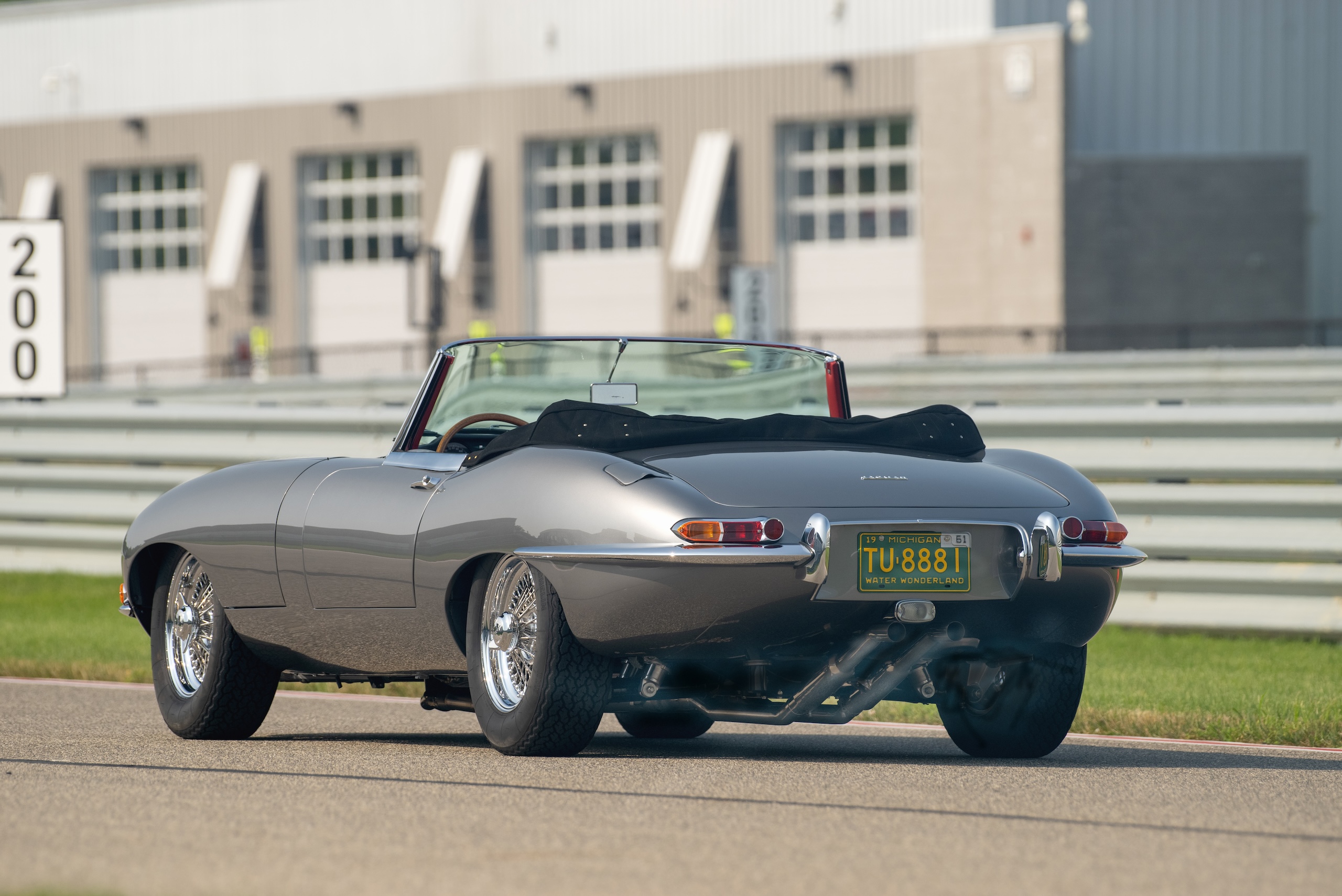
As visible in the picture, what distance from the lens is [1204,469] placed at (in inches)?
436

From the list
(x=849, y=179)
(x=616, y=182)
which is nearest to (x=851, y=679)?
(x=849, y=179)

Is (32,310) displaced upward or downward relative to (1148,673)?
upward

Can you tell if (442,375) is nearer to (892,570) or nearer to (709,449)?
(709,449)

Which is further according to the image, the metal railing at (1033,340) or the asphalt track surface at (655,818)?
the metal railing at (1033,340)

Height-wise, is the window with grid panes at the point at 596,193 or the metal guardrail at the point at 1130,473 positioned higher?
the window with grid panes at the point at 596,193

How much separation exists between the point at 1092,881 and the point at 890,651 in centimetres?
182

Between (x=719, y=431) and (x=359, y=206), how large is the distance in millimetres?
41545

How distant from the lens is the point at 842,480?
238 inches

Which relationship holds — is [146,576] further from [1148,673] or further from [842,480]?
[1148,673]

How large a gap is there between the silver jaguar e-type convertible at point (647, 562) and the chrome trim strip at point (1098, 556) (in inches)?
0.4

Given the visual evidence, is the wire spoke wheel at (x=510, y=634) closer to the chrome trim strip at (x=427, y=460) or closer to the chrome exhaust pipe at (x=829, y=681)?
the chrome trim strip at (x=427, y=460)

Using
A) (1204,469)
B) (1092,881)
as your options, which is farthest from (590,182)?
(1092,881)

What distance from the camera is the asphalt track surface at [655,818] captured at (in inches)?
171

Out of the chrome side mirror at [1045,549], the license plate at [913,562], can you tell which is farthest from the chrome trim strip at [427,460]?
the chrome side mirror at [1045,549]
